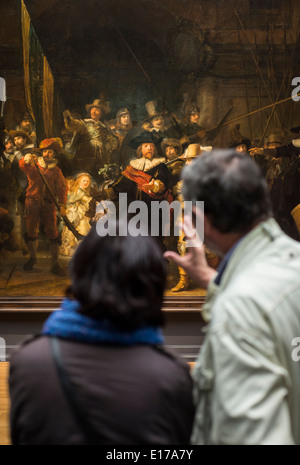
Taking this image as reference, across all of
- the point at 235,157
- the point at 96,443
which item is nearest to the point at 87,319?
the point at 96,443

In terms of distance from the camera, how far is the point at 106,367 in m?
1.43

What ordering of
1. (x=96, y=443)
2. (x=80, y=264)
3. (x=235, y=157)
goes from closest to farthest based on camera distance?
(x=96, y=443) < (x=80, y=264) < (x=235, y=157)

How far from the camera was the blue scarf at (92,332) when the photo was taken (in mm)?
1465

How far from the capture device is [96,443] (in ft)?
4.63

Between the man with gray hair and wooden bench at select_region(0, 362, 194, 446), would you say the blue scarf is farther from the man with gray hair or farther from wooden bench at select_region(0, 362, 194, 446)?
wooden bench at select_region(0, 362, 194, 446)

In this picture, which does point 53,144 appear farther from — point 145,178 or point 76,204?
point 145,178

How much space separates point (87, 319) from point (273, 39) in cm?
764

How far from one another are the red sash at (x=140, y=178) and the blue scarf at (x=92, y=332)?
22.0ft

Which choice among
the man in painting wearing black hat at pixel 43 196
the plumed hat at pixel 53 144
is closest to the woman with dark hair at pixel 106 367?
the man in painting wearing black hat at pixel 43 196

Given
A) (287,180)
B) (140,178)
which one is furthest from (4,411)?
(287,180)

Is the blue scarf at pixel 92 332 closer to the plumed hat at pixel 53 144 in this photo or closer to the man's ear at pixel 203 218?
the man's ear at pixel 203 218

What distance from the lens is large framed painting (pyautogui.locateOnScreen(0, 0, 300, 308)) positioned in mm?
7941

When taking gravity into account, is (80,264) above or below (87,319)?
above

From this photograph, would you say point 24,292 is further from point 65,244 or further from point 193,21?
point 193,21
